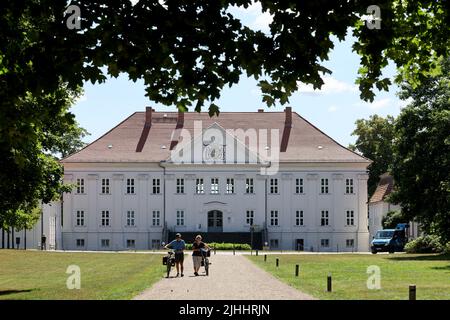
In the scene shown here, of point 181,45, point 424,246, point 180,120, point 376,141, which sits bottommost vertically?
point 424,246

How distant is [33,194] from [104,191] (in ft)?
176

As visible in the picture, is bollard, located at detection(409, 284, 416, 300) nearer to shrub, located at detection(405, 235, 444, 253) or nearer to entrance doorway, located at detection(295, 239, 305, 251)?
shrub, located at detection(405, 235, 444, 253)

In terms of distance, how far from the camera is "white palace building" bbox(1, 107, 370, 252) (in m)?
77.6

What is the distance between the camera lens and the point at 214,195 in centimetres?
7812

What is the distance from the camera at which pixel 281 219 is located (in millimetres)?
78000

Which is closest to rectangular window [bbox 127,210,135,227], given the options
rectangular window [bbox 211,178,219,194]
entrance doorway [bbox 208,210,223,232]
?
entrance doorway [bbox 208,210,223,232]

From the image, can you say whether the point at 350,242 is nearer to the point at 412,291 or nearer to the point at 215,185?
the point at 215,185

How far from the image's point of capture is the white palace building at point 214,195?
255 feet

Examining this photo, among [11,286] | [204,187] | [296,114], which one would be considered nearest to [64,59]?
[11,286]

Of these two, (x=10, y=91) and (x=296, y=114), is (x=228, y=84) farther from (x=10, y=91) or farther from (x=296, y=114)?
(x=296, y=114)

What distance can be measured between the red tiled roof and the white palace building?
19 centimetres

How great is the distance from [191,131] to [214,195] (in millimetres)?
7579

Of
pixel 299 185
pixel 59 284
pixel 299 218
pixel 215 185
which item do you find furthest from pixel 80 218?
pixel 59 284
